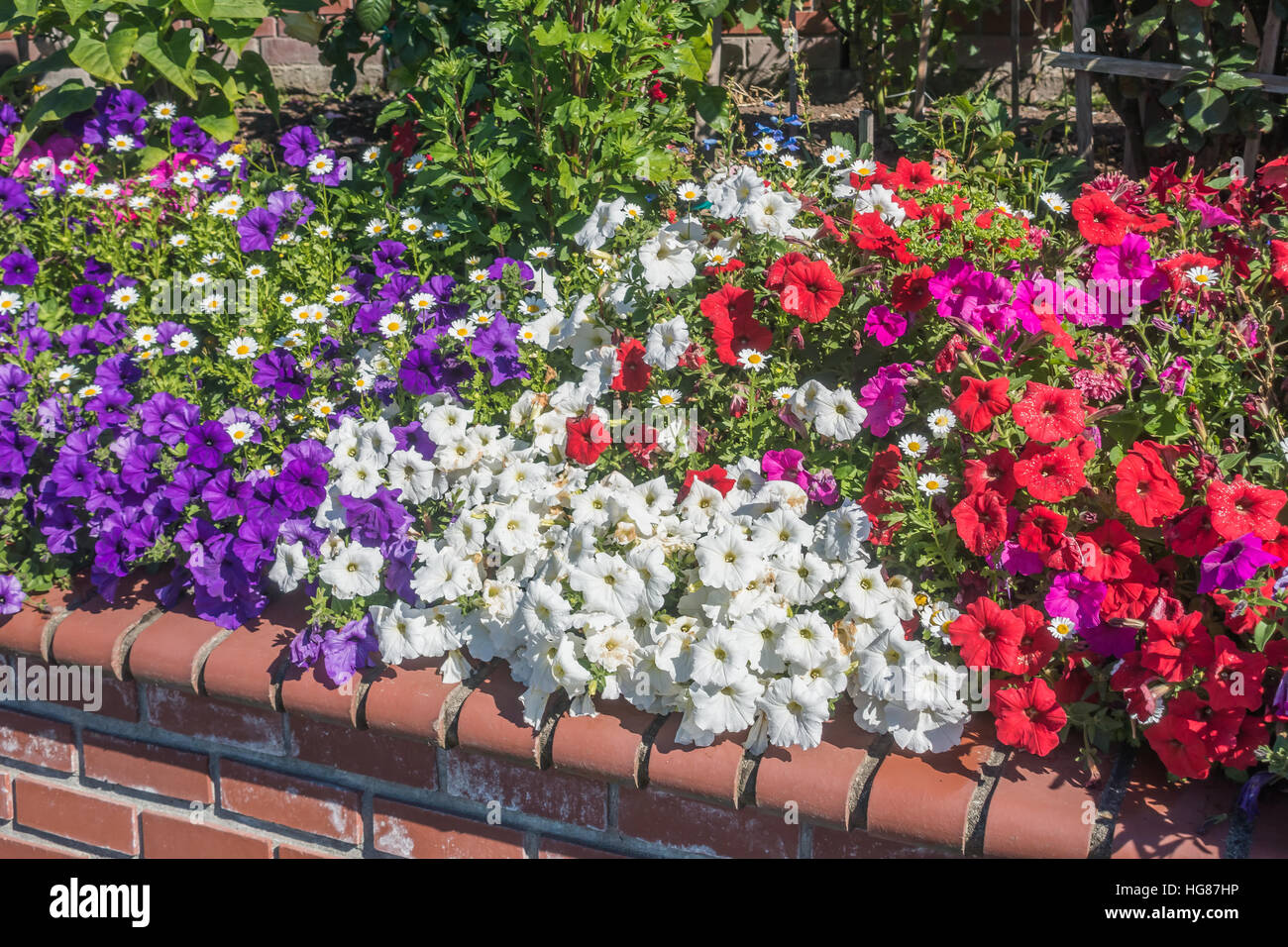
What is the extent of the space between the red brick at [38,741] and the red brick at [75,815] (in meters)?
0.05

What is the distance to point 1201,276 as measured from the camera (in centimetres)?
195

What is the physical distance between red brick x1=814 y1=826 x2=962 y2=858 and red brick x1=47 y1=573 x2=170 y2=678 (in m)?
1.29

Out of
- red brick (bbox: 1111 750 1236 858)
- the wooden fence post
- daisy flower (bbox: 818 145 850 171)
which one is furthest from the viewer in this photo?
the wooden fence post

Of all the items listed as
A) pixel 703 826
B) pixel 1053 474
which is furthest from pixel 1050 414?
pixel 703 826

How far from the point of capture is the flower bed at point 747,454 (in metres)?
1.64

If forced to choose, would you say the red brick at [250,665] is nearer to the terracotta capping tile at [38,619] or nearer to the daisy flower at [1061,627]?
the terracotta capping tile at [38,619]

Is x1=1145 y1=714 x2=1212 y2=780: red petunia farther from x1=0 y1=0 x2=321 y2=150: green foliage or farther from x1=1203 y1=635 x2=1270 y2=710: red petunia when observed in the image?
x1=0 y1=0 x2=321 y2=150: green foliage

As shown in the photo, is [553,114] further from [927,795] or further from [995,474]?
[927,795]

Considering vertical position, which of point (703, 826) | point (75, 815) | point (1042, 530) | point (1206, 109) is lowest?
point (75, 815)

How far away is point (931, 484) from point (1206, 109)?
4.89ft

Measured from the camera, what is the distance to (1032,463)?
1.68 metres

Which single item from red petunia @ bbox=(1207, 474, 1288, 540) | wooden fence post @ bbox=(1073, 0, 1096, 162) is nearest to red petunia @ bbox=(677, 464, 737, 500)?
red petunia @ bbox=(1207, 474, 1288, 540)

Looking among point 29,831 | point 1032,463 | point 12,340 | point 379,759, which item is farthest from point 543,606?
point 12,340

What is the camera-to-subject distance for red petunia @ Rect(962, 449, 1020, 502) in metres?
1.72
